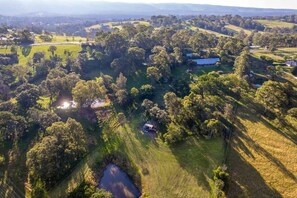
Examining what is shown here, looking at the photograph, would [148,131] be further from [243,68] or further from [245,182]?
[243,68]

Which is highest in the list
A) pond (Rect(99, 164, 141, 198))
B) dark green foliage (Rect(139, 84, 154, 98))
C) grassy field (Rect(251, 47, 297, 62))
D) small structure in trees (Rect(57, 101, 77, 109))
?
grassy field (Rect(251, 47, 297, 62))

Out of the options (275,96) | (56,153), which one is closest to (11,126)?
(56,153)

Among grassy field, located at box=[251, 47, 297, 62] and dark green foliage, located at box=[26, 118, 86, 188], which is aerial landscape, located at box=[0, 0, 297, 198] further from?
grassy field, located at box=[251, 47, 297, 62]

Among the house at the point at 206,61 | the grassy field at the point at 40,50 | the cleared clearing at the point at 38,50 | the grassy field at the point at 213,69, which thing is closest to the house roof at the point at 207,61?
the house at the point at 206,61

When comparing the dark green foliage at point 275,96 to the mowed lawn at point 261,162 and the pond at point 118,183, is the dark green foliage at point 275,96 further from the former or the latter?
the pond at point 118,183

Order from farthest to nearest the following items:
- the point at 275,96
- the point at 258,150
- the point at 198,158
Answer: the point at 275,96 → the point at 258,150 → the point at 198,158

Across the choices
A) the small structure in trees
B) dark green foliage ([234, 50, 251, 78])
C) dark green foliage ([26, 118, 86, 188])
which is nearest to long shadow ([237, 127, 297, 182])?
dark green foliage ([234, 50, 251, 78])
